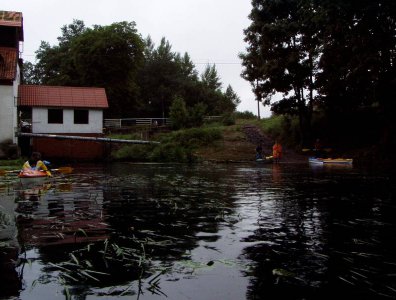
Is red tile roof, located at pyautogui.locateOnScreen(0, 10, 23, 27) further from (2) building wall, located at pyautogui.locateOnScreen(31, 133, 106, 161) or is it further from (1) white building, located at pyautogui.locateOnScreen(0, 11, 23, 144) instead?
(2) building wall, located at pyautogui.locateOnScreen(31, 133, 106, 161)

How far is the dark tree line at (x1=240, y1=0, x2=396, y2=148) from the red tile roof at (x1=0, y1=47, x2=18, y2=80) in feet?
75.2

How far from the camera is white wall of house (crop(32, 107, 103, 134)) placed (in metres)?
43.1

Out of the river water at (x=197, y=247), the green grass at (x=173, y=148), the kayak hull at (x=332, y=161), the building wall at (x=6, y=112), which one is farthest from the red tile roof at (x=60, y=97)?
the river water at (x=197, y=247)

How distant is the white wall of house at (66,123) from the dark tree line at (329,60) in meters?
16.8

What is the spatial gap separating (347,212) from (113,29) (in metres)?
54.4

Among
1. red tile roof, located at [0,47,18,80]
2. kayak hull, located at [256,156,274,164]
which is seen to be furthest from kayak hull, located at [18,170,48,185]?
kayak hull, located at [256,156,274,164]

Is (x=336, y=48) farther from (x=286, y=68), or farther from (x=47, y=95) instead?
(x=47, y=95)

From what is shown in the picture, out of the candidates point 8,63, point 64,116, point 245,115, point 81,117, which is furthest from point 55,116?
point 245,115

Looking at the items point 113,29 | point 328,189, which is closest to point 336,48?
point 328,189

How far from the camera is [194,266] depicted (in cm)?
→ 670

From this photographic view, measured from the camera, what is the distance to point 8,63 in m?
37.9

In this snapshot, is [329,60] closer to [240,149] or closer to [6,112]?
[240,149]

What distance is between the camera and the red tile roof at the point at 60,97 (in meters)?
43.2

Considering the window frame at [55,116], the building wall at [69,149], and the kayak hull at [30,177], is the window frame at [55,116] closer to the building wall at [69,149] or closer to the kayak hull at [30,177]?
the building wall at [69,149]
